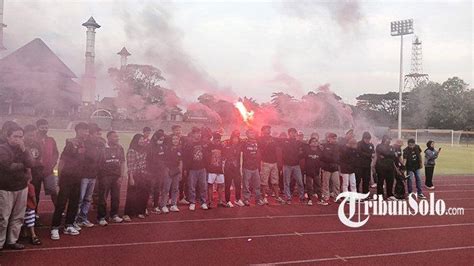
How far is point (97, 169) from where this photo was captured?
6.75 m

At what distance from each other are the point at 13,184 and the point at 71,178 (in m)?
1.06

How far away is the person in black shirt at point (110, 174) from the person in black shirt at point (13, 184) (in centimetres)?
154

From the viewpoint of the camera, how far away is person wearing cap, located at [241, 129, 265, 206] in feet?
28.7

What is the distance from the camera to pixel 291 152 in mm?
9133

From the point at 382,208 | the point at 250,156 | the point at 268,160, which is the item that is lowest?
the point at 382,208

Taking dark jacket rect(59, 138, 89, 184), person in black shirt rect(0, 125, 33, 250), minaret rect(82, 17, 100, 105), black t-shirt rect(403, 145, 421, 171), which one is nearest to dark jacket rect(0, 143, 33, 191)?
person in black shirt rect(0, 125, 33, 250)

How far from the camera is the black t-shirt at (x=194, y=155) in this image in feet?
27.1

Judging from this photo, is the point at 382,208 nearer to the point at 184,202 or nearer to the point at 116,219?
the point at 184,202

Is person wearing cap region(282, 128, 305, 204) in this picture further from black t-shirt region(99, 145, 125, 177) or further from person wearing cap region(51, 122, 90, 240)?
person wearing cap region(51, 122, 90, 240)

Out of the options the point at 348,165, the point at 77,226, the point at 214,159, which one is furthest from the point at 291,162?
the point at 77,226

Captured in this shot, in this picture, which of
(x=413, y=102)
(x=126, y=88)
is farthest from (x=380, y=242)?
(x=413, y=102)

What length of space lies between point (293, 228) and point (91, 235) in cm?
334

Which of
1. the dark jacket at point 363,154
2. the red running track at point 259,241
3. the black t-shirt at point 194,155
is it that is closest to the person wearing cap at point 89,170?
the red running track at point 259,241

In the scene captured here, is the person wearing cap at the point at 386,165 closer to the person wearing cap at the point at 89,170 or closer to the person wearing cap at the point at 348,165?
the person wearing cap at the point at 348,165
